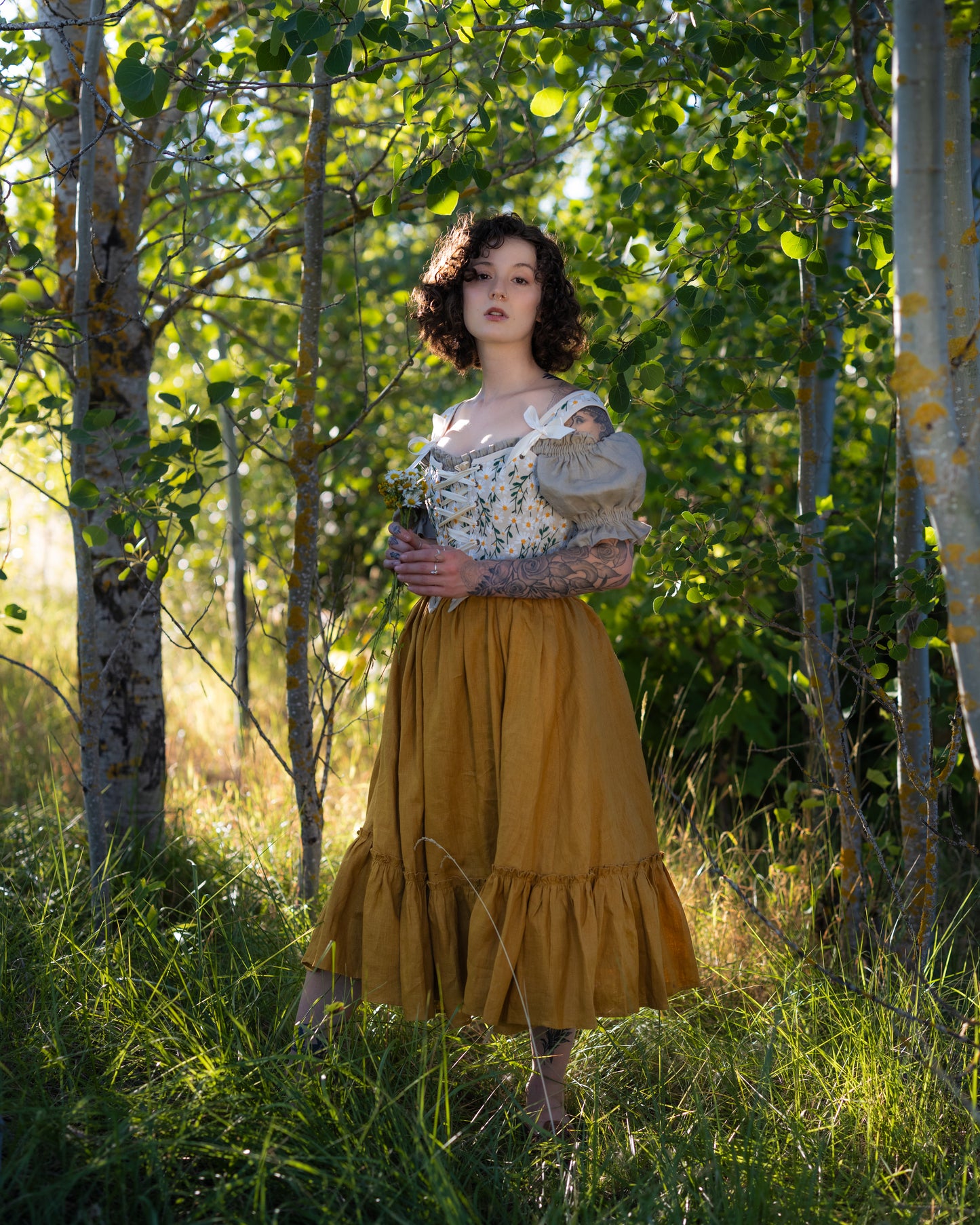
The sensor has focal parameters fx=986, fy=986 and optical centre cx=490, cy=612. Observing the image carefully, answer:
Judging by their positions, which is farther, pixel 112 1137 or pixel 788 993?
pixel 788 993

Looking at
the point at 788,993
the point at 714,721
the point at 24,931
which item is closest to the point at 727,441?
the point at 714,721

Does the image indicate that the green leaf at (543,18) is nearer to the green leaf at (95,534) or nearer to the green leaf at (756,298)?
the green leaf at (756,298)

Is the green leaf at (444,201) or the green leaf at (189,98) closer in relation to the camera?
the green leaf at (444,201)

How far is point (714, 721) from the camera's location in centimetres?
354

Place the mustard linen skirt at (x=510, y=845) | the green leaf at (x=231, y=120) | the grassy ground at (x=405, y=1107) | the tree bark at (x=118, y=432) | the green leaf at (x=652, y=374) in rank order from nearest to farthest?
the grassy ground at (x=405, y=1107) → the mustard linen skirt at (x=510, y=845) → the green leaf at (x=652, y=374) → the green leaf at (x=231, y=120) → the tree bark at (x=118, y=432)

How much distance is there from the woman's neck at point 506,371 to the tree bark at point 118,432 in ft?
3.64

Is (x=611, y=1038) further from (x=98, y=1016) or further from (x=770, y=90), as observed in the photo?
(x=770, y=90)

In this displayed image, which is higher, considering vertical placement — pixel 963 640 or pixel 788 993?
pixel 963 640

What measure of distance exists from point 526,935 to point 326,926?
44cm

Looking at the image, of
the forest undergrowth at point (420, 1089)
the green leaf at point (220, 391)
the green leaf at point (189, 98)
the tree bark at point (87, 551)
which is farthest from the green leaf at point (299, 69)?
the forest undergrowth at point (420, 1089)

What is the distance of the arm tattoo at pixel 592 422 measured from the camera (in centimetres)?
193

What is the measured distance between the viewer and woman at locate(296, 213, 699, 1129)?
6.07 ft

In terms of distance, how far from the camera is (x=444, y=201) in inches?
73.9

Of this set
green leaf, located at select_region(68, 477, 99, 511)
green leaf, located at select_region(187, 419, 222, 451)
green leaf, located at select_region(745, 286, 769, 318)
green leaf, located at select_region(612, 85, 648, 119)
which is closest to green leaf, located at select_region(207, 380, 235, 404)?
green leaf, located at select_region(187, 419, 222, 451)
